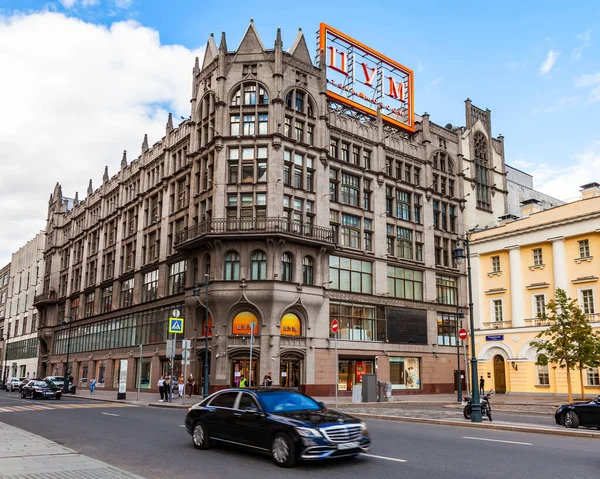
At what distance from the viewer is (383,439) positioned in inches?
587

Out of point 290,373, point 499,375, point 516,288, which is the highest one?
point 516,288

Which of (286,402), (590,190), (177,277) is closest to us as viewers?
(286,402)

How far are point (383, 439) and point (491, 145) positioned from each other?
51.9 meters

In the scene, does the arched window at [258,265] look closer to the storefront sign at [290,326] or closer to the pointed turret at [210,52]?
the storefront sign at [290,326]

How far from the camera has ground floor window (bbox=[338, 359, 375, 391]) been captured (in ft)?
144

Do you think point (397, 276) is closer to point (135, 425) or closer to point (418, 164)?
point (418, 164)

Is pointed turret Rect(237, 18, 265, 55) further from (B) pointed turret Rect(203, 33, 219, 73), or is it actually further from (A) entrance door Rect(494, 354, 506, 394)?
(A) entrance door Rect(494, 354, 506, 394)

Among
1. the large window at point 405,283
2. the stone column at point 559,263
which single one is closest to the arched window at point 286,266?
the large window at point 405,283

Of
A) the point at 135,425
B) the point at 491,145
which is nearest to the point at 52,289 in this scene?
the point at 491,145

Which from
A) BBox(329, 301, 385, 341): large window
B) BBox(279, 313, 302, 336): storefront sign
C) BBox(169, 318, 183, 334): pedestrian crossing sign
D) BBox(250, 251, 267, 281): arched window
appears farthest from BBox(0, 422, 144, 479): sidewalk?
BBox(329, 301, 385, 341): large window

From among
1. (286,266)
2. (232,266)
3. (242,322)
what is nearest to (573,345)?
(286,266)

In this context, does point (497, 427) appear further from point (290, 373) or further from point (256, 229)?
point (256, 229)

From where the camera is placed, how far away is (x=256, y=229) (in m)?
40.1

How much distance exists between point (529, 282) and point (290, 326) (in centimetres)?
2145
